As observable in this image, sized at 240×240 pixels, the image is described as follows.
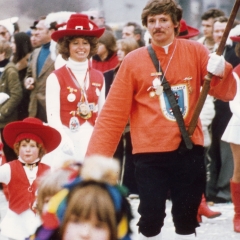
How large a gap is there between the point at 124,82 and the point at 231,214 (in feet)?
8.71

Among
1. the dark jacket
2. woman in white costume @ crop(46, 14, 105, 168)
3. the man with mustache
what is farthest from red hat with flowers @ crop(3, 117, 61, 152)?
the dark jacket

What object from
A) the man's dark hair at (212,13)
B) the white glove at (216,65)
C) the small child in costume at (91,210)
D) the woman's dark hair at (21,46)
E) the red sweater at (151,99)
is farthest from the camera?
the woman's dark hair at (21,46)

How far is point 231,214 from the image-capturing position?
668 cm

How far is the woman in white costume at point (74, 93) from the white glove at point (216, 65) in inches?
53.3

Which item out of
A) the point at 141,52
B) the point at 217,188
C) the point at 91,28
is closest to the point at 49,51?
the point at 91,28

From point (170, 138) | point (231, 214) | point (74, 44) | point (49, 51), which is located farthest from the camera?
point (49, 51)

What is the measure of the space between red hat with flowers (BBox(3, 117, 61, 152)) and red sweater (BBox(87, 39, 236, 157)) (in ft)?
2.71

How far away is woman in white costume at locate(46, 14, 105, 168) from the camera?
545 cm

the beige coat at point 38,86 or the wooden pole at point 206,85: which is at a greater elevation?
the wooden pole at point 206,85

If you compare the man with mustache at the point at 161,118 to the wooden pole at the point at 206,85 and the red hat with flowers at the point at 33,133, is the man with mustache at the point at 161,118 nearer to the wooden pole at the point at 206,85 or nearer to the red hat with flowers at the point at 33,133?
the wooden pole at the point at 206,85

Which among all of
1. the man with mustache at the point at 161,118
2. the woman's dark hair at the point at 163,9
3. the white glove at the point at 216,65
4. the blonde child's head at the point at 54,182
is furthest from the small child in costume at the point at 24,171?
the blonde child's head at the point at 54,182

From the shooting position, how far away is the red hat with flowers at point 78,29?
19.1ft

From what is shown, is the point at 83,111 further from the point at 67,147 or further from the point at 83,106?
the point at 67,147

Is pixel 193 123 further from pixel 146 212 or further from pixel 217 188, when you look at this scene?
pixel 217 188
